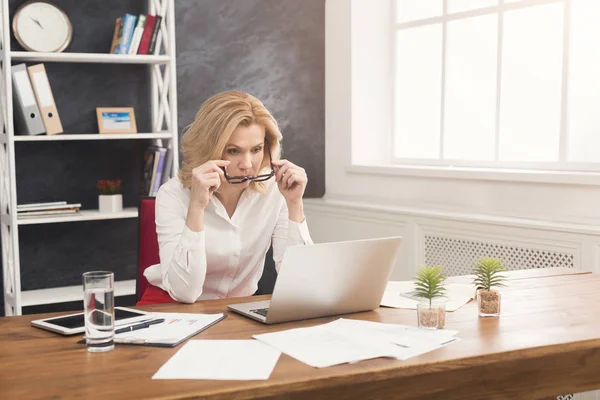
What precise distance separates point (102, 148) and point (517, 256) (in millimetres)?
2158

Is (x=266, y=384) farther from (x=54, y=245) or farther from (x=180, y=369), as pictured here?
(x=54, y=245)

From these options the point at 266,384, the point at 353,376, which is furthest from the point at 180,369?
the point at 353,376

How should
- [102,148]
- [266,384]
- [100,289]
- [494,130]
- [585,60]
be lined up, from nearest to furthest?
[266,384], [100,289], [585,60], [494,130], [102,148]

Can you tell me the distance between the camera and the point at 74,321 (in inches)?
72.9

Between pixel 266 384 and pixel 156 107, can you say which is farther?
pixel 156 107

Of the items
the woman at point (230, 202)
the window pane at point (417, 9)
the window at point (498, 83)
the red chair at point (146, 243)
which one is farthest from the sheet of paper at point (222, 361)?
the window pane at point (417, 9)

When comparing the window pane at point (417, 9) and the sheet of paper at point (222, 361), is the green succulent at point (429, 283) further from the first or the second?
the window pane at point (417, 9)

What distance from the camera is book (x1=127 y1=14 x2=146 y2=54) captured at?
384cm

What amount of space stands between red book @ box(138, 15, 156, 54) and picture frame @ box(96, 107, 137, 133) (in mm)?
320

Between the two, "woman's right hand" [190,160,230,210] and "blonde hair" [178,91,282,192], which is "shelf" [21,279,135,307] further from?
"woman's right hand" [190,160,230,210]

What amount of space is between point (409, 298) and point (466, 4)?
7.39 feet

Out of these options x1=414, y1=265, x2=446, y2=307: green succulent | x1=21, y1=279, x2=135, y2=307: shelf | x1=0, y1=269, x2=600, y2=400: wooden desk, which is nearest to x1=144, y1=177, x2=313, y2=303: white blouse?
x1=0, y1=269, x2=600, y2=400: wooden desk

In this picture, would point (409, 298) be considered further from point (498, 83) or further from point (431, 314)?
point (498, 83)

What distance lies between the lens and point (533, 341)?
1.66 m
